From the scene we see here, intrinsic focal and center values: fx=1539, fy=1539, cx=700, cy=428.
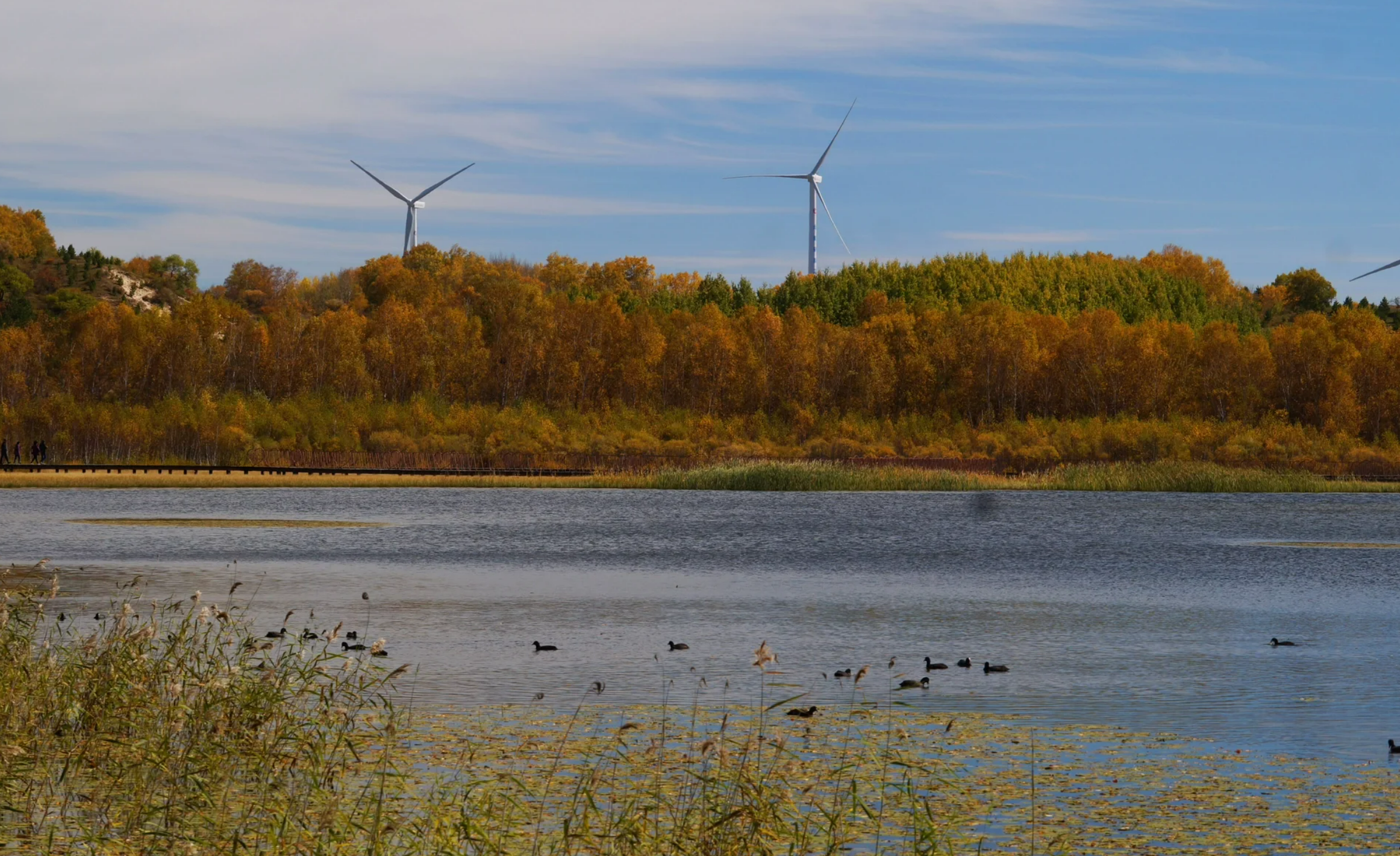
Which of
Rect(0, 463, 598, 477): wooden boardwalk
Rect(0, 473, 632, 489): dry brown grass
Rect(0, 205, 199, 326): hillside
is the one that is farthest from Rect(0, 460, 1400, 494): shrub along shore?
Rect(0, 205, 199, 326): hillside

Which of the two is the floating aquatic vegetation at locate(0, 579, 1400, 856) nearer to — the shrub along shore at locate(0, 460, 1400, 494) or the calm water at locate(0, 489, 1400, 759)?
the calm water at locate(0, 489, 1400, 759)

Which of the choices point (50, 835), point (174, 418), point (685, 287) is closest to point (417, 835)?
point (50, 835)

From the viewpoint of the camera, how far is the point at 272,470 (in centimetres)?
9156

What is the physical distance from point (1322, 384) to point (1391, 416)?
5411 millimetres

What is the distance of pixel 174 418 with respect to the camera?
108 meters

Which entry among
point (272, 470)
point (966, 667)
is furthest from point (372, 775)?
point (272, 470)

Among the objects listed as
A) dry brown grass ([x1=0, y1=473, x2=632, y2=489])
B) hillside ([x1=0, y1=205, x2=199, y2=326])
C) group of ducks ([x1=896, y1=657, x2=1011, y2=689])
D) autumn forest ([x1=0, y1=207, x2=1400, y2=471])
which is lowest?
dry brown grass ([x1=0, y1=473, x2=632, y2=489])

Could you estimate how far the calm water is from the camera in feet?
61.7

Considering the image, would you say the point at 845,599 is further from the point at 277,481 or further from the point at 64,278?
the point at 64,278

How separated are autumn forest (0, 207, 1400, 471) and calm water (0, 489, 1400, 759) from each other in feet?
142

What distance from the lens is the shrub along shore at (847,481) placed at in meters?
86.8

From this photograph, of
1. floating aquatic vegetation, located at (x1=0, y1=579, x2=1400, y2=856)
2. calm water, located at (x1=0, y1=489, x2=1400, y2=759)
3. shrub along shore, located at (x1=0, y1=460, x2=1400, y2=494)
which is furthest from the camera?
shrub along shore, located at (x1=0, y1=460, x2=1400, y2=494)

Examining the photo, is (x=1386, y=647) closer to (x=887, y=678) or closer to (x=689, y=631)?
(x=887, y=678)

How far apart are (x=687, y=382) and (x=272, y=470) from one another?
43.9m
